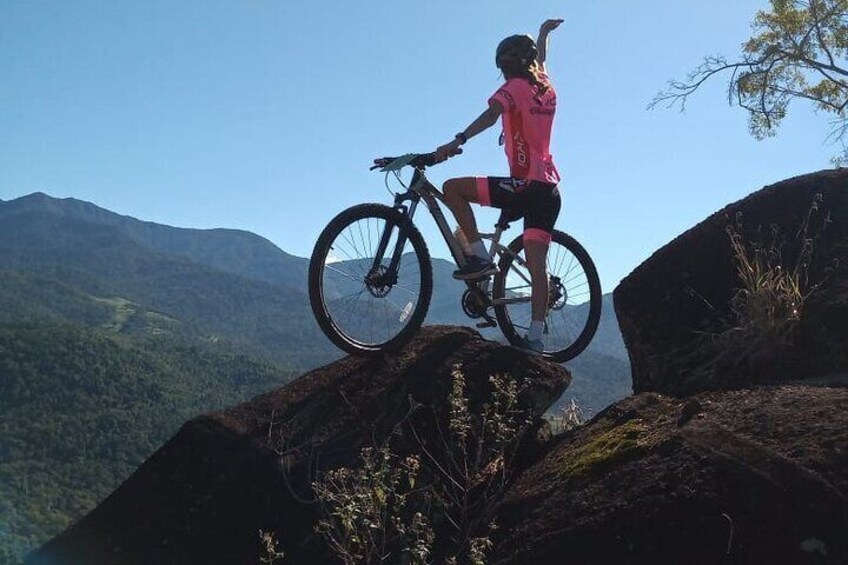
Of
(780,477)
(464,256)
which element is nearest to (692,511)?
(780,477)

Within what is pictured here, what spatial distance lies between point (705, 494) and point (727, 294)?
272 cm

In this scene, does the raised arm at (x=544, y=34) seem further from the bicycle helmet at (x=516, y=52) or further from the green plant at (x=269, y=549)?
the green plant at (x=269, y=549)

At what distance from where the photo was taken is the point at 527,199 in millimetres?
5895

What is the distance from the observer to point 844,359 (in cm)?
445

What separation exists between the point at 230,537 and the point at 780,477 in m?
2.74

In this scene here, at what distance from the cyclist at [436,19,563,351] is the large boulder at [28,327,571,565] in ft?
2.66

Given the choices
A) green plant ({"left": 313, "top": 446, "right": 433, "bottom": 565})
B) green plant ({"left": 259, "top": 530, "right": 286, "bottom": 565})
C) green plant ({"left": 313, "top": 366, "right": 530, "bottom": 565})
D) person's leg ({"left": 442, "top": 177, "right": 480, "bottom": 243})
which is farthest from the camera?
person's leg ({"left": 442, "top": 177, "right": 480, "bottom": 243})

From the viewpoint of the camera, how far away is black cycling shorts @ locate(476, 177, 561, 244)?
5.84 m

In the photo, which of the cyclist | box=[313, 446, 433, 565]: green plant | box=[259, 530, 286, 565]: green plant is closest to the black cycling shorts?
the cyclist

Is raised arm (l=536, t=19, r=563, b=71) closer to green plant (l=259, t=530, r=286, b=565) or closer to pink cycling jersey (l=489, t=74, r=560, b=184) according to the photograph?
pink cycling jersey (l=489, t=74, r=560, b=184)

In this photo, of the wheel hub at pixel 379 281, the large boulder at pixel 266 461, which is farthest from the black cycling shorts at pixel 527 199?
the large boulder at pixel 266 461

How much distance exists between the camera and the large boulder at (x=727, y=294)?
15.2 feet

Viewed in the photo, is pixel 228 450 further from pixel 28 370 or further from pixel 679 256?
pixel 28 370

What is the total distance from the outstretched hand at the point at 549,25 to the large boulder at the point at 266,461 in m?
2.80
